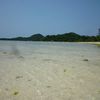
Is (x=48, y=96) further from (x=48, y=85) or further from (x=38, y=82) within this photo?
(x=38, y=82)

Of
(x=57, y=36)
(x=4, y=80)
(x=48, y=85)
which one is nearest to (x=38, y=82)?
(x=48, y=85)

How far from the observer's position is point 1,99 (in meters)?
4.85

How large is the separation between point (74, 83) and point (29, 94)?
206 cm

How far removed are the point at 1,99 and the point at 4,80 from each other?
7.12ft

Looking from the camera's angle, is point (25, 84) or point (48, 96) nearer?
point (48, 96)

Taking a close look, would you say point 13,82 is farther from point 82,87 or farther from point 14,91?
point 82,87

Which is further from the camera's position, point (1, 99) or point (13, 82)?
point (13, 82)

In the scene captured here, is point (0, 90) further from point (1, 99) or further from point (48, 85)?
point (48, 85)

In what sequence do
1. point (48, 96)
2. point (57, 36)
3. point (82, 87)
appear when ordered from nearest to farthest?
1. point (48, 96)
2. point (82, 87)
3. point (57, 36)

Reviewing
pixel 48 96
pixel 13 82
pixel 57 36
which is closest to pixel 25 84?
pixel 13 82

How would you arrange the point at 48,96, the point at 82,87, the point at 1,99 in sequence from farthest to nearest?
the point at 82,87
the point at 48,96
the point at 1,99

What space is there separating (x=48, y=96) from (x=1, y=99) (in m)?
1.30

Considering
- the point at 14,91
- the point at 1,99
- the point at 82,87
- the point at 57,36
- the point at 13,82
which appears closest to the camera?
the point at 1,99

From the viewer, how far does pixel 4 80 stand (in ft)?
22.9
